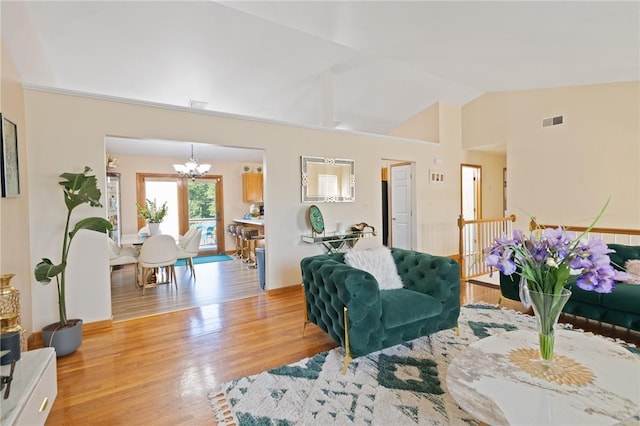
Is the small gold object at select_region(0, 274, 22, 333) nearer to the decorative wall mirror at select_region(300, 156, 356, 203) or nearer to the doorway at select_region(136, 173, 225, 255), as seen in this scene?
the decorative wall mirror at select_region(300, 156, 356, 203)

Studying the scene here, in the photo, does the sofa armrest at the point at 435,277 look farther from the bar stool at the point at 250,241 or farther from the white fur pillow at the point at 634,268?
the bar stool at the point at 250,241

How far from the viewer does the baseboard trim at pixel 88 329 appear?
281 centimetres

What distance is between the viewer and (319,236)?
4.52 m

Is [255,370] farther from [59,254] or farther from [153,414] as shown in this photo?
[59,254]

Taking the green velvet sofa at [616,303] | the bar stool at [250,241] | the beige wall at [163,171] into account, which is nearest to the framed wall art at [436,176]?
the green velvet sofa at [616,303]

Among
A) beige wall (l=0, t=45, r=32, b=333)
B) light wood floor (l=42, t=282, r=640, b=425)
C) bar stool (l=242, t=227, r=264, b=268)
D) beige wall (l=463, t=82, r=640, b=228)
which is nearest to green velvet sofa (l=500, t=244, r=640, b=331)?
light wood floor (l=42, t=282, r=640, b=425)

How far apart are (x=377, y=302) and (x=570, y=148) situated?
514 centimetres

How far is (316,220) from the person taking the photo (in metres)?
4.48

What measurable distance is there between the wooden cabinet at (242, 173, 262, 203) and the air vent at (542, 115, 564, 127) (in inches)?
245

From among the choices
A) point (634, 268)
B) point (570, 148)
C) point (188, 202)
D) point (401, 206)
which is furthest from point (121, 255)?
point (570, 148)

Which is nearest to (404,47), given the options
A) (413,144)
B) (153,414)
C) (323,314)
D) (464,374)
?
(413,144)

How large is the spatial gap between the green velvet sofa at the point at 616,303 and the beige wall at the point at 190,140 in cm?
286

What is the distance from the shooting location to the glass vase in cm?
149

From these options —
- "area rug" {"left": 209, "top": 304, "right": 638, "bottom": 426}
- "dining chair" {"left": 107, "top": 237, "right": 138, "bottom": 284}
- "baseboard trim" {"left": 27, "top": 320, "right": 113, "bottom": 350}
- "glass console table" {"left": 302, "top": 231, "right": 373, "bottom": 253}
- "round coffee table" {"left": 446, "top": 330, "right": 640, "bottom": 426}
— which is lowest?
"area rug" {"left": 209, "top": 304, "right": 638, "bottom": 426}
